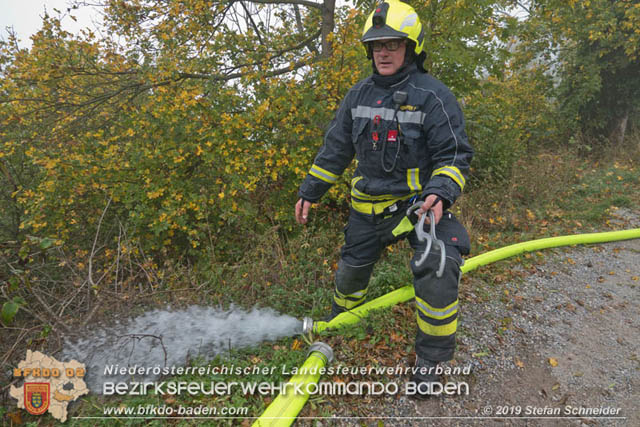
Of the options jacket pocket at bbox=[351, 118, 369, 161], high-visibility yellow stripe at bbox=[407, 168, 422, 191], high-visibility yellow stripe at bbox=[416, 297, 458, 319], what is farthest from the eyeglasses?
high-visibility yellow stripe at bbox=[416, 297, 458, 319]

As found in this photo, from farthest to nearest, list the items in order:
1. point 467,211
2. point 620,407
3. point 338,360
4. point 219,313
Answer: point 467,211
point 219,313
point 338,360
point 620,407

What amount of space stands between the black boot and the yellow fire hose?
0.59m

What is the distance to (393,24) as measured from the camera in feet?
7.00

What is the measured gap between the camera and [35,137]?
4715 mm

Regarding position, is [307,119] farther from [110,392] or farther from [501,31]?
[110,392]

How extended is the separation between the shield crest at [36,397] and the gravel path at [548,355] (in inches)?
83.0

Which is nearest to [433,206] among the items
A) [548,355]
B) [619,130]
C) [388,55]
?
[388,55]

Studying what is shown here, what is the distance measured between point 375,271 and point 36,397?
288cm

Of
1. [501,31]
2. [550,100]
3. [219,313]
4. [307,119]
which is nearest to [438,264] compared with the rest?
[219,313]

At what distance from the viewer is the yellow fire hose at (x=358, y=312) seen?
1.99 meters

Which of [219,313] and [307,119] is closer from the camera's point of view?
[219,313]

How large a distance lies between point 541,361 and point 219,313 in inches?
104

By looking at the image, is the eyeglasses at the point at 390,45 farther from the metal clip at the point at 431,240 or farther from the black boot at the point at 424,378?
the black boot at the point at 424,378

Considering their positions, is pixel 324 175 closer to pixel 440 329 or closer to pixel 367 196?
pixel 367 196
